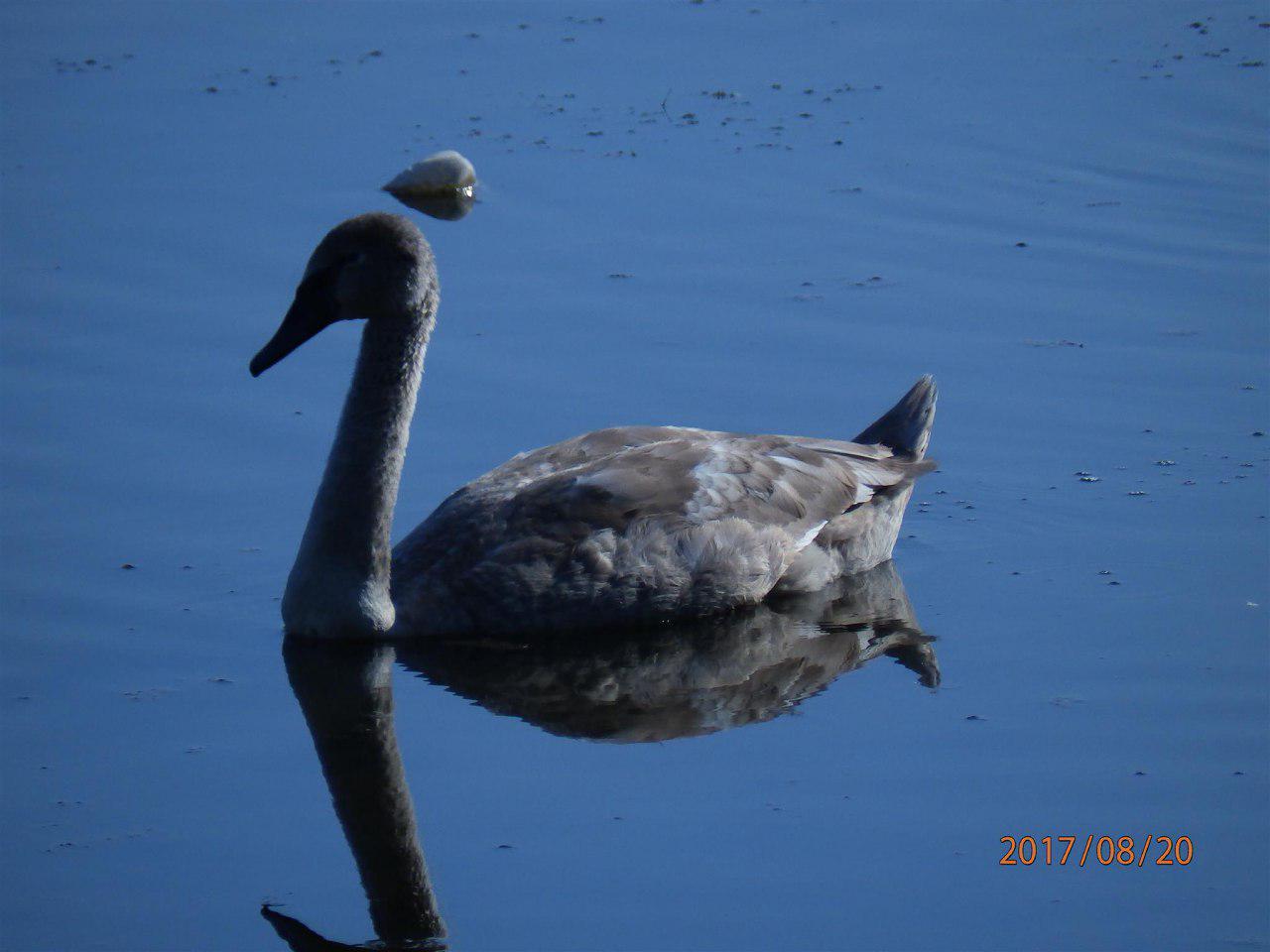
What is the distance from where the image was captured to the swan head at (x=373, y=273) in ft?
26.1

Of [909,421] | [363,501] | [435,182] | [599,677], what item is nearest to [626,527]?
[599,677]

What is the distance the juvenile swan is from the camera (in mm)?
7969

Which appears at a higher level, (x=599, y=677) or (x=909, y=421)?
(x=909, y=421)

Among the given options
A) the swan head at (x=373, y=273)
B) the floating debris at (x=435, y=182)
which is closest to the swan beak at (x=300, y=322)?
the swan head at (x=373, y=273)

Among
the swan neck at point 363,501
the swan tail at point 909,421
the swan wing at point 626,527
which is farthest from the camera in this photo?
the swan tail at point 909,421

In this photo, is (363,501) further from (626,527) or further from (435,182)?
(435,182)

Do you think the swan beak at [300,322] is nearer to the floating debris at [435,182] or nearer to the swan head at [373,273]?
the swan head at [373,273]

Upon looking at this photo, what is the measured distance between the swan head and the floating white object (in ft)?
14.3

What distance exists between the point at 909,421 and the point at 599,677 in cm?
229

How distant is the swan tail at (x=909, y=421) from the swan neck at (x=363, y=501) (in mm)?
2329

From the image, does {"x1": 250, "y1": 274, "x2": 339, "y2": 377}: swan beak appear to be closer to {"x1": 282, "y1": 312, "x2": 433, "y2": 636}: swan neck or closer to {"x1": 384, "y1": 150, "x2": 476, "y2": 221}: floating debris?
{"x1": 282, "y1": 312, "x2": 433, "y2": 636}: swan neck

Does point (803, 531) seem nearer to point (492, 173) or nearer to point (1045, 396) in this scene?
point (1045, 396)

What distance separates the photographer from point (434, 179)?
12352 mm

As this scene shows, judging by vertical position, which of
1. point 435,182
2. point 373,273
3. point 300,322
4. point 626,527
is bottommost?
point 626,527
